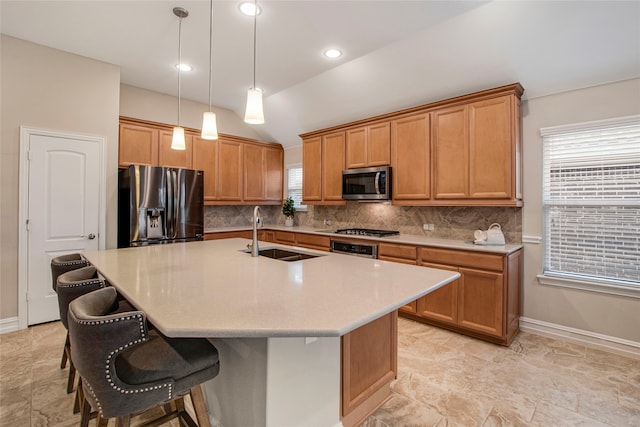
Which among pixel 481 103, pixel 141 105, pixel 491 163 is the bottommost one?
pixel 491 163

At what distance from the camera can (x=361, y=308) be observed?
1.22 meters

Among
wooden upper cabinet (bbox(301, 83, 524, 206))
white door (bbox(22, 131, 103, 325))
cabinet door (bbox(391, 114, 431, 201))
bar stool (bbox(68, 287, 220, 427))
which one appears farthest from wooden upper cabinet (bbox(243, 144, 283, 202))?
bar stool (bbox(68, 287, 220, 427))

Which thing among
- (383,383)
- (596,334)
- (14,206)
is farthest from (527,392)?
(14,206)

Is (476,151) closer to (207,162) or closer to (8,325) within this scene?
(207,162)

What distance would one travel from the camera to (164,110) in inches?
181

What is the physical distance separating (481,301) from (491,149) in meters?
1.50

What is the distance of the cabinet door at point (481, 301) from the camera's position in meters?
2.86

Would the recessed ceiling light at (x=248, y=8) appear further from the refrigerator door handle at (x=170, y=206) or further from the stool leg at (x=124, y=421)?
the stool leg at (x=124, y=421)

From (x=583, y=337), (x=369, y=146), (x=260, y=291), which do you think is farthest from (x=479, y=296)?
(x=260, y=291)

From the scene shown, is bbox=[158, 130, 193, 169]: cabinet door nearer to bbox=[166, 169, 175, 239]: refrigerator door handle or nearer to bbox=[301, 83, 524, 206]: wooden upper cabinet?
bbox=[166, 169, 175, 239]: refrigerator door handle

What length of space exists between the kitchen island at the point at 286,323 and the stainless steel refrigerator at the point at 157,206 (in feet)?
5.64

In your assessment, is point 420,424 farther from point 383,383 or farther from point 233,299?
point 233,299

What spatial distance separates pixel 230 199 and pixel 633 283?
4.97m

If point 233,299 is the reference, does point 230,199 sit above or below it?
above
